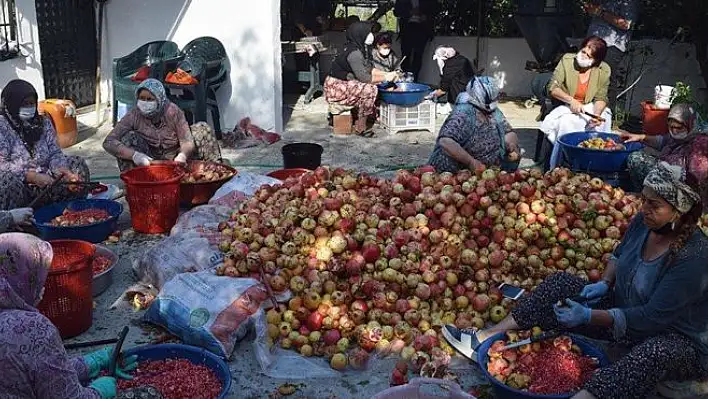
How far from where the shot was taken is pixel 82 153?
821cm

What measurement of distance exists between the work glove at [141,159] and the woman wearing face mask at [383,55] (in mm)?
4872

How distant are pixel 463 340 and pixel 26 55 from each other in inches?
285

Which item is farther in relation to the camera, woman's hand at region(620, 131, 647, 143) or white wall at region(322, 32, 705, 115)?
white wall at region(322, 32, 705, 115)

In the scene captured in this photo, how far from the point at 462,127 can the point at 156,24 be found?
222 inches

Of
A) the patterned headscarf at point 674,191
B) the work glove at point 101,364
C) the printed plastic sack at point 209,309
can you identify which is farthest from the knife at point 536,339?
the work glove at point 101,364

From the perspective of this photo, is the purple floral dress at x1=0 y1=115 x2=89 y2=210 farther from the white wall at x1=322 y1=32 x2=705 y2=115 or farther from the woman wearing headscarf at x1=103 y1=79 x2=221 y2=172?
the white wall at x1=322 y1=32 x2=705 y2=115

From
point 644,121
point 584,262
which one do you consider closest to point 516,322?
point 584,262

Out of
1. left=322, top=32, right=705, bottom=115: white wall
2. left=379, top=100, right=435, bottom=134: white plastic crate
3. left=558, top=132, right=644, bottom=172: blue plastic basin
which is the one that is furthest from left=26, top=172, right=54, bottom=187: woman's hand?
left=322, top=32, right=705, bottom=115: white wall

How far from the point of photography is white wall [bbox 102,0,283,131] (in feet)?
29.4

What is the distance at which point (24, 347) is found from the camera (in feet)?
7.52

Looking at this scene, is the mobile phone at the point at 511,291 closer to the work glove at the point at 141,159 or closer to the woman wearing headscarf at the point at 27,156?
the work glove at the point at 141,159

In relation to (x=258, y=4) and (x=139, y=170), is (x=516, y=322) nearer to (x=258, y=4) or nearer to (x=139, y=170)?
(x=139, y=170)

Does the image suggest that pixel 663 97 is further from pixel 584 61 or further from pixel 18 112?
pixel 18 112

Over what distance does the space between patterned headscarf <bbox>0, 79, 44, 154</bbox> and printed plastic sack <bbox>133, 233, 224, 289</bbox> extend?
1669 millimetres
